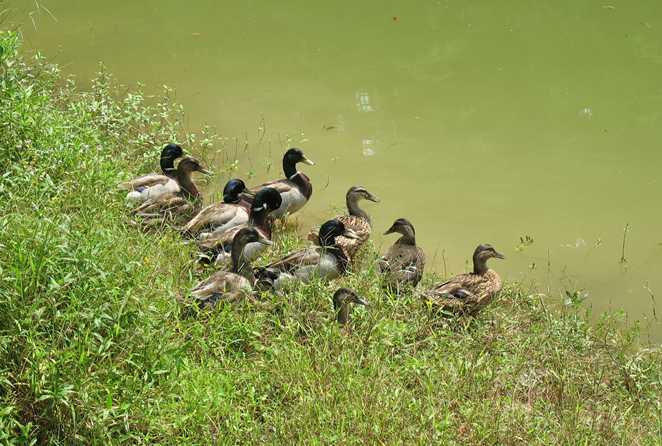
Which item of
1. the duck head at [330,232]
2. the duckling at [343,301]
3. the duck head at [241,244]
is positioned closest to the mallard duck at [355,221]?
the duck head at [330,232]

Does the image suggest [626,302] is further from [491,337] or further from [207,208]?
[207,208]

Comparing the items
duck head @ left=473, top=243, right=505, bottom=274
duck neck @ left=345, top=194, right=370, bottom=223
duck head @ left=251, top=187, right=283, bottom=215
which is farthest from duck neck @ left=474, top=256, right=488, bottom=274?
duck head @ left=251, top=187, right=283, bottom=215

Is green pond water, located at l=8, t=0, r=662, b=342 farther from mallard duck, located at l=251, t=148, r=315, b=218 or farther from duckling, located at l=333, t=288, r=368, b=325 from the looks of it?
duckling, located at l=333, t=288, r=368, b=325

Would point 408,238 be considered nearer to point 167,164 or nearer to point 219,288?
point 219,288

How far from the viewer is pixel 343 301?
20.2 ft

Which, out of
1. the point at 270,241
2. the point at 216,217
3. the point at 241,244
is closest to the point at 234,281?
the point at 241,244

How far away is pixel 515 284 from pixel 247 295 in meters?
2.35

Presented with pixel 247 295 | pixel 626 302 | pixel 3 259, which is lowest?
pixel 626 302

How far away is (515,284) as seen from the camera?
7543mm

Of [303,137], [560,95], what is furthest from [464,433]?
[560,95]

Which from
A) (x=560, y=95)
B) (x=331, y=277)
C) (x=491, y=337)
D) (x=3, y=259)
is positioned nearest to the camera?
(x=3, y=259)

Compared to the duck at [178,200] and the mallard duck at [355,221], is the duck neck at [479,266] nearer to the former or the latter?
the mallard duck at [355,221]

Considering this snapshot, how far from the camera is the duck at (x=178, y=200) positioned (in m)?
7.59

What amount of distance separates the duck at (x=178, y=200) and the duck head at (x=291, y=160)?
721mm
